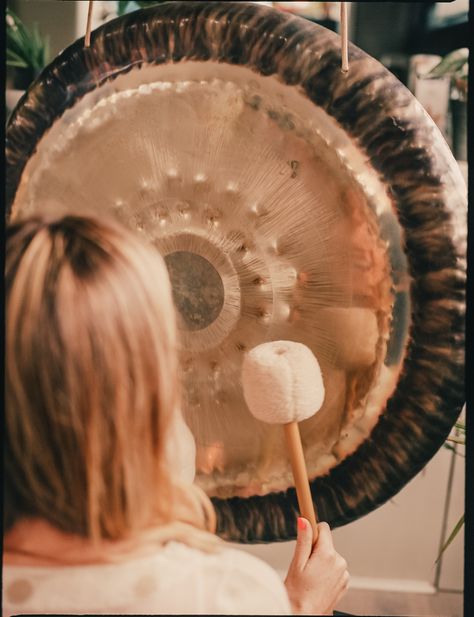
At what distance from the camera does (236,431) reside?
2.32 ft

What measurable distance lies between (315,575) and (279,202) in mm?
427

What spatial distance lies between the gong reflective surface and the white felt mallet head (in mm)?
38

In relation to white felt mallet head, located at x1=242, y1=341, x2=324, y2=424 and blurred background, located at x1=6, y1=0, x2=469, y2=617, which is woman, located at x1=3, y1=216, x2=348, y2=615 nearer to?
white felt mallet head, located at x1=242, y1=341, x2=324, y2=424

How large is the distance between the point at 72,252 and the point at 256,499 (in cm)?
40

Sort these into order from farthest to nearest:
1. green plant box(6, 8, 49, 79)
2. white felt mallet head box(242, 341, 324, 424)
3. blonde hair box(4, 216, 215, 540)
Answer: green plant box(6, 8, 49, 79)
white felt mallet head box(242, 341, 324, 424)
blonde hair box(4, 216, 215, 540)

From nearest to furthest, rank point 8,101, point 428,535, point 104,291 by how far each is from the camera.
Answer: point 104,291 → point 8,101 → point 428,535

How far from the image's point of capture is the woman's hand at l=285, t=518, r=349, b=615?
646 millimetres

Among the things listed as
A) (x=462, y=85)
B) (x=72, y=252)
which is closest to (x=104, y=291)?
(x=72, y=252)

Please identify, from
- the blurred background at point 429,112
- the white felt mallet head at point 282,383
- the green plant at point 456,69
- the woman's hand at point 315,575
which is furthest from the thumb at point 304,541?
the green plant at point 456,69

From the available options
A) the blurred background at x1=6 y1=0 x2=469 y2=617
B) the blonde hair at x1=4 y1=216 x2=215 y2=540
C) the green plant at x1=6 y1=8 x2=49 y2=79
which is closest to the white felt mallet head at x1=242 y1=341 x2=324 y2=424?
the blonde hair at x1=4 y1=216 x2=215 y2=540

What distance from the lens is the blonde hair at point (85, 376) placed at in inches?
19.1

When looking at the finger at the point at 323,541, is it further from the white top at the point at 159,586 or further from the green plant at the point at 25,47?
the green plant at the point at 25,47

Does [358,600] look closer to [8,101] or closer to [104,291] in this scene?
[104,291]

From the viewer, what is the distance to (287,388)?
62cm
